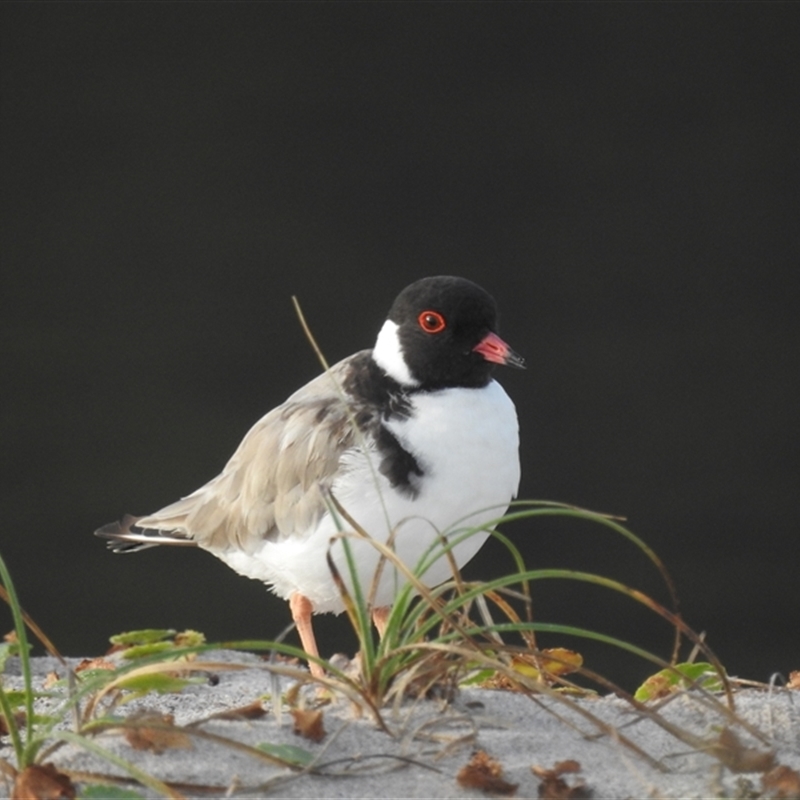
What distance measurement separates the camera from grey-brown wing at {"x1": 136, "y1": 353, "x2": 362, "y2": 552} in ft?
13.8

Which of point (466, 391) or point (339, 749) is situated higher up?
point (466, 391)

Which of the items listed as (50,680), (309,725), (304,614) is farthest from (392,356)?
(309,725)

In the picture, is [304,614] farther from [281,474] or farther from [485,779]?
[485,779]

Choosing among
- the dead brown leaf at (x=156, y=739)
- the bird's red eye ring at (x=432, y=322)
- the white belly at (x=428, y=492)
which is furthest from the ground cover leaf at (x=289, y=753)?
the bird's red eye ring at (x=432, y=322)

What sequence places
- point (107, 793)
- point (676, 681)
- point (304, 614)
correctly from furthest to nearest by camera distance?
Result: point (304, 614) → point (676, 681) → point (107, 793)

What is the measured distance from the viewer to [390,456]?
4.06 m

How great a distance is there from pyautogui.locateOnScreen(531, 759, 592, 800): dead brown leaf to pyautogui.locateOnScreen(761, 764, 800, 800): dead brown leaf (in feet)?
1.10

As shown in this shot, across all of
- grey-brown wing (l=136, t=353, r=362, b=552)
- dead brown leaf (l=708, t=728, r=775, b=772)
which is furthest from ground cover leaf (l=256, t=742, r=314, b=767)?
grey-brown wing (l=136, t=353, r=362, b=552)

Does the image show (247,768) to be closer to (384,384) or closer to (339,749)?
(339,749)

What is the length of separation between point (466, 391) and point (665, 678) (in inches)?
43.3

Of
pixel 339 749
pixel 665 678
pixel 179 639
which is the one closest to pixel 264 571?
pixel 179 639

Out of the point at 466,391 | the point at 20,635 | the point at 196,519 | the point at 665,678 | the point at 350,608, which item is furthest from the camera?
the point at 196,519

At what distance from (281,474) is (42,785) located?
1779mm

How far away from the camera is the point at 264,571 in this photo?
4.47m
